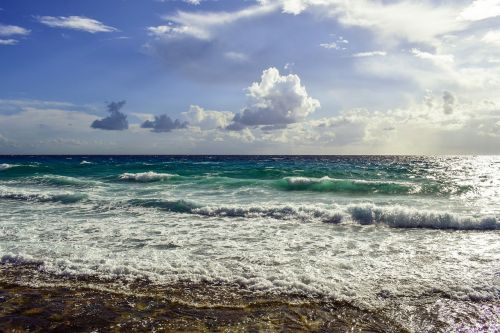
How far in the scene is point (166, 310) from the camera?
571cm

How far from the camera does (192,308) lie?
19.1 feet

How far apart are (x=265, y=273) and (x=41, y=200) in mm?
16539

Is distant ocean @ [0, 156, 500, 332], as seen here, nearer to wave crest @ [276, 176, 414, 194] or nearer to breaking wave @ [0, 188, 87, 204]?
breaking wave @ [0, 188, 87, 204]

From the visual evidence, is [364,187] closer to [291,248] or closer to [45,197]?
[291,248]

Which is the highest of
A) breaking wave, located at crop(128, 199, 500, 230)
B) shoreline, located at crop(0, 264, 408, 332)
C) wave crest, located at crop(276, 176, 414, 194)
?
wave crest, located at crop(276, 176, 414, 194)

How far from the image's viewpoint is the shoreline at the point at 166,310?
5203 mm

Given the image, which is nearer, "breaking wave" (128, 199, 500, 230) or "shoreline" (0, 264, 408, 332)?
"shoreline" (0, 264, 408, 332)

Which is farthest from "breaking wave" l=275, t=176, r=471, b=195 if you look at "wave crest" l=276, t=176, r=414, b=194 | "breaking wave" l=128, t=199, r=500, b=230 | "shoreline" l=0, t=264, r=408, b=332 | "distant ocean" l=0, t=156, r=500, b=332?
"shoreline" l=0, t=264, r=408, b=332

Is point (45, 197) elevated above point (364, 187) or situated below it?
below

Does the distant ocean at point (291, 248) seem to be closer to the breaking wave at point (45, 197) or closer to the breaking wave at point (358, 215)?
the breaking wave at point (358, 215)

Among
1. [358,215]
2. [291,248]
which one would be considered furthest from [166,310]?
[358,215]

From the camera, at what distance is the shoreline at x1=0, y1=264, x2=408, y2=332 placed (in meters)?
5.20

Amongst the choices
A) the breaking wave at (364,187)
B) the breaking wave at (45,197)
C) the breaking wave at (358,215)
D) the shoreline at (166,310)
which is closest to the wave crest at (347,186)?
the breaking wave at (364,187)

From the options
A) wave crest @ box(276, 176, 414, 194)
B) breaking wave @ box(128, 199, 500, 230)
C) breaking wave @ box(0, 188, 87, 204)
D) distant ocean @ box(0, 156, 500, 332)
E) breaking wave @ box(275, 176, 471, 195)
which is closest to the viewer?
distant ocean @ box(0, 156, 500, 332)
